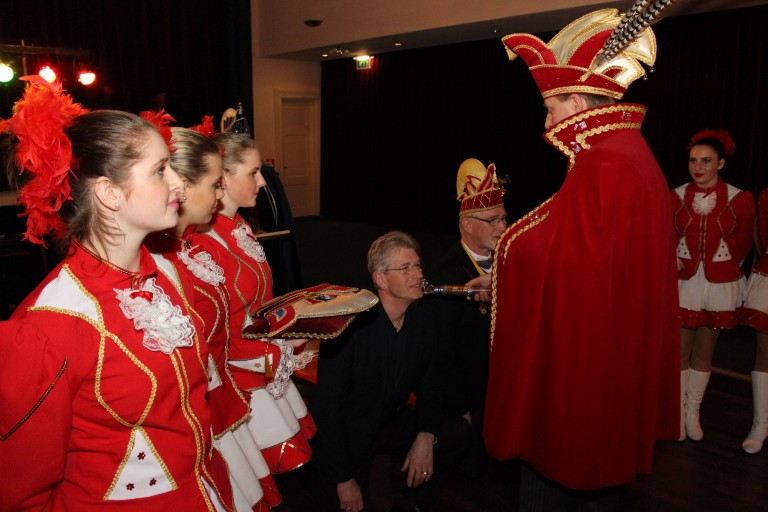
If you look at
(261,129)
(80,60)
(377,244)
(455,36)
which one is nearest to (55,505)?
(377,244)

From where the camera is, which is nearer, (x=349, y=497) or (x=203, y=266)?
(x=203, y=266)

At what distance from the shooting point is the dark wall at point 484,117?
257 inches

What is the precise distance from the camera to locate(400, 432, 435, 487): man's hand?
96.6 inches

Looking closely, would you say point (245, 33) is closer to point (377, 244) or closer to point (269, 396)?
point (377, 244)

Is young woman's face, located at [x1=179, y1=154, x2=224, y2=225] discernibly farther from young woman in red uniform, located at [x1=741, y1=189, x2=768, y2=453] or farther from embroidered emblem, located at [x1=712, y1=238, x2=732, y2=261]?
young woman in red uniform, located at [x1=741, y1=189, x2=768, y2=453]

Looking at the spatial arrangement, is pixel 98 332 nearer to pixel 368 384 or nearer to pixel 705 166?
pixel 368 384

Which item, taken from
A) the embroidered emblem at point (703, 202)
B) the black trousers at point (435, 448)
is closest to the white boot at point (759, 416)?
the embroidered emblem at point (703, 202)

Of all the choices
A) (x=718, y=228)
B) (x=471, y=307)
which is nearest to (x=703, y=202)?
(x=718, y=228)

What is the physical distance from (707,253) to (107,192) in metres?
3.08

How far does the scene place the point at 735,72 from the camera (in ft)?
21.4

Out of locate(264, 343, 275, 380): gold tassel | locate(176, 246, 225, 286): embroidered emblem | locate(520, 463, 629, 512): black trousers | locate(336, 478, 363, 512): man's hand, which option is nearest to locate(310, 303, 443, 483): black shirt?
locate(336, 478, 363, 512): man's hand

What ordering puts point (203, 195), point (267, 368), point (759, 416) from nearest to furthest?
point (203, 195)
point (267, 368)
point (759, 416)

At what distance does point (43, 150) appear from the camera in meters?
1.20

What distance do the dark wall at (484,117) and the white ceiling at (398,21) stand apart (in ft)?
1.17
